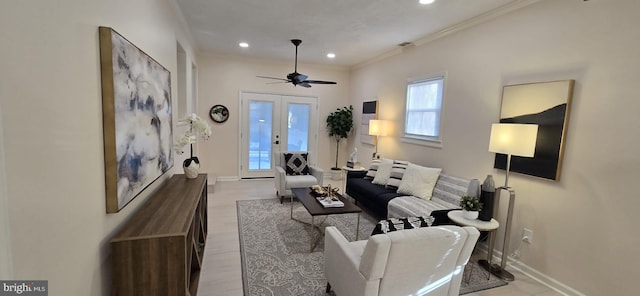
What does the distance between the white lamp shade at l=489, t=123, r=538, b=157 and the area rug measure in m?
1.19

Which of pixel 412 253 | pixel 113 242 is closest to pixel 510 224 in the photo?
pixel 412 253

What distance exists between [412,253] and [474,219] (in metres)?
1.45

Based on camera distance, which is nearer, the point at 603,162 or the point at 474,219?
the point at 603,162

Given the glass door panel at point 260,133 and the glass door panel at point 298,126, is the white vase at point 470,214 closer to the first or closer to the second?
the glass door panel at point 298,126

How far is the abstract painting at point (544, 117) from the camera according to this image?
247 centimetres

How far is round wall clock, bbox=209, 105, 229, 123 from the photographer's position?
232 inches

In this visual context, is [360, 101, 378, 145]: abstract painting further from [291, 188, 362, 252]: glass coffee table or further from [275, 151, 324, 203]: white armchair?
[291, 188, 362, 252]: glass coffee table

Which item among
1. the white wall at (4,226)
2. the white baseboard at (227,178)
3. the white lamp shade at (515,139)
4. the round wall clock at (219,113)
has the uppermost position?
the round wall clock at (219,113)

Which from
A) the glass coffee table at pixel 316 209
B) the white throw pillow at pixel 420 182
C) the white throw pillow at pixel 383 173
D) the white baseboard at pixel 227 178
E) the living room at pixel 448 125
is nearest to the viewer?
the living room at pixel 448 125

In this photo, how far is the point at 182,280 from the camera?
1.57m

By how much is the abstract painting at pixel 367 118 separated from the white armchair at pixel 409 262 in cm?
387

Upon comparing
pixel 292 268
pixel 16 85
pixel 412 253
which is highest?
pixel 16 85

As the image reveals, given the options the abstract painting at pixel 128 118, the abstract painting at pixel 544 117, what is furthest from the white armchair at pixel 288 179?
the abstract painting at pixel 544 117

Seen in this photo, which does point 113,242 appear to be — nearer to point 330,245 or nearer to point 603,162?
point 330,245
